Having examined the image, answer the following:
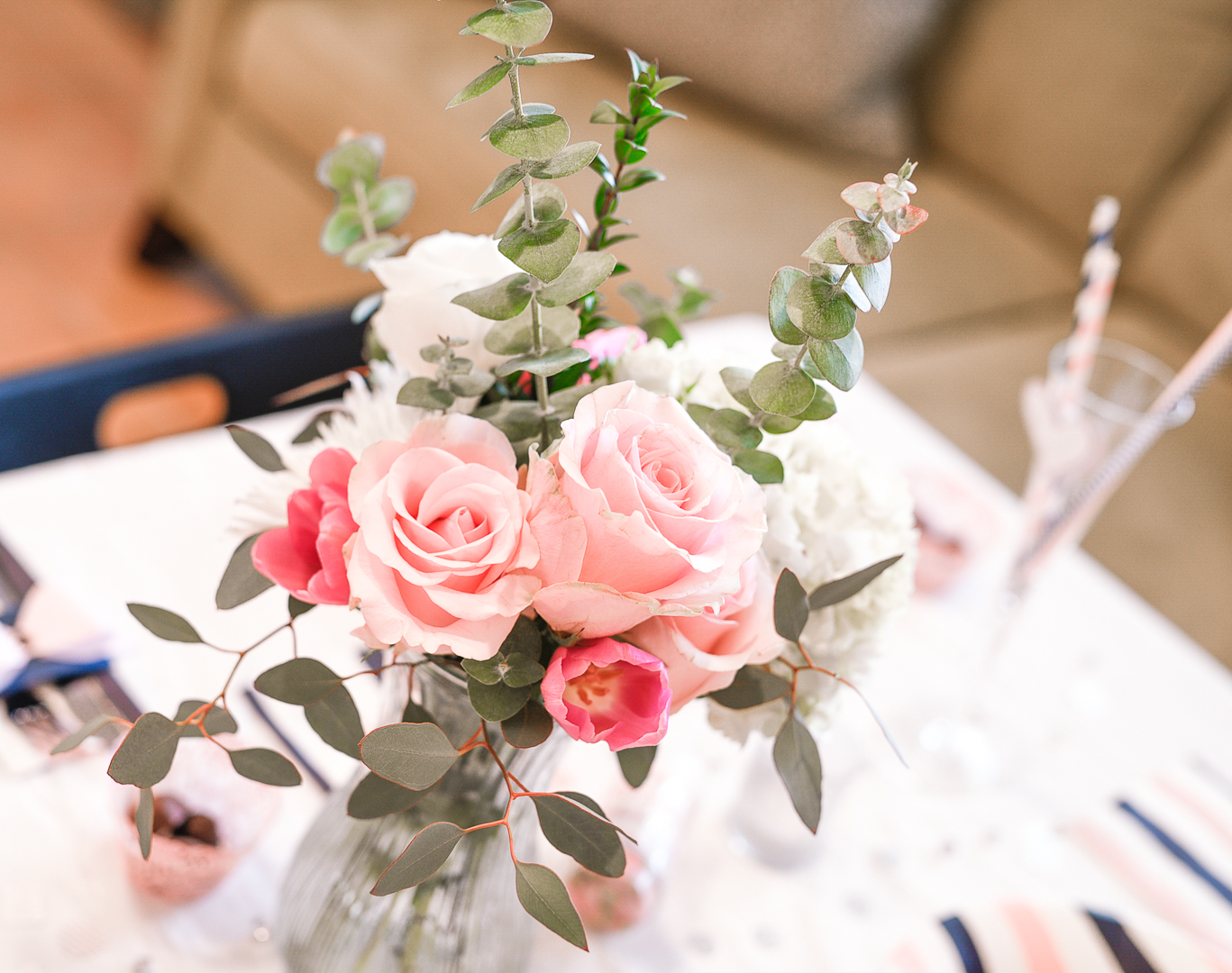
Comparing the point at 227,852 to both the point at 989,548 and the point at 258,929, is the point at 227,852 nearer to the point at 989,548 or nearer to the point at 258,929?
the point at 258,929

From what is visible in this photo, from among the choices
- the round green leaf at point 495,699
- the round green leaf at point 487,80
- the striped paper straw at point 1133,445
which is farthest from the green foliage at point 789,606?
the striped paper straw at point 1133,445

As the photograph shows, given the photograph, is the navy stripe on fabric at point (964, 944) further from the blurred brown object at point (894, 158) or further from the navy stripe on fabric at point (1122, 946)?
the blurred brown object at point (894, 158)

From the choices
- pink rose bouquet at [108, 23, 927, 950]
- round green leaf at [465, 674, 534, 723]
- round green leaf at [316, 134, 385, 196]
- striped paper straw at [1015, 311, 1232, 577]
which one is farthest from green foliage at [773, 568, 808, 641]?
striped paper straw at [1015, 311, 1232, 577]

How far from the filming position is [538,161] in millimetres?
347

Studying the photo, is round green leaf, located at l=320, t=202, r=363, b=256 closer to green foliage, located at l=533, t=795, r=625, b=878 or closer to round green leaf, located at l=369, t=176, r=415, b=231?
round green leaf, located at l=369, t=176, r=415, b=231

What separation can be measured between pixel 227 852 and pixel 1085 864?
0.58m

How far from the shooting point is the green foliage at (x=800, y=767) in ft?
1.30

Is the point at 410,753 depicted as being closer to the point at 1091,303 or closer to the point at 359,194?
the point at 359,194

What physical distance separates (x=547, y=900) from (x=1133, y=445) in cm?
55

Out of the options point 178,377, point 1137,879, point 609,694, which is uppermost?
point 609,694

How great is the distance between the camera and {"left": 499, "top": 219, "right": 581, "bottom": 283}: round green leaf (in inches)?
14.0

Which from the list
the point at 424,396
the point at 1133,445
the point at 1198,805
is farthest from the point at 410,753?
the point at 1198,805

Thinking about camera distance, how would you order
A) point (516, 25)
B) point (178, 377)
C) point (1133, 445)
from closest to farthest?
point (516, 25) → point (1133, 445) → point (178, 377)

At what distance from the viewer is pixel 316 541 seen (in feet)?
1.26
